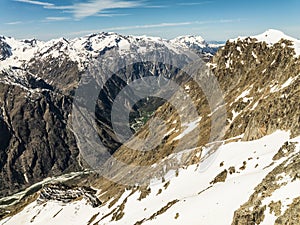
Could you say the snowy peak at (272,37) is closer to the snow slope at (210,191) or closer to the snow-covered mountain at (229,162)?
the snow-covered mountain at (229,162)

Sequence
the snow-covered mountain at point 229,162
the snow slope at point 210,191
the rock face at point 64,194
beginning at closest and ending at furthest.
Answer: the snow-covered mountain at point 229,162 < the snow slope at point 210,191 < the rock face at point 64,194

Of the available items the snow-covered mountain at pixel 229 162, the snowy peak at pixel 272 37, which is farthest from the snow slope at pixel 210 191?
the snowy peak at pixel 272 37

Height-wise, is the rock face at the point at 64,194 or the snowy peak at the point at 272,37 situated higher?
the snowy peak at the point at 272,37

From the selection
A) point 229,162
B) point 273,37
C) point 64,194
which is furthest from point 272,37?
point 64,194

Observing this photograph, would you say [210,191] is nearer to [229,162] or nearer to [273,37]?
[229,162]

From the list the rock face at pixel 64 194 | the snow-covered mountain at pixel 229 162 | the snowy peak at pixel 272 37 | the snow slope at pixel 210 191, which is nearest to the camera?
the snow-covered mountain at pixel 229 162

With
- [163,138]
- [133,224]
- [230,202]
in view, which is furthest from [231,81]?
[230,202]

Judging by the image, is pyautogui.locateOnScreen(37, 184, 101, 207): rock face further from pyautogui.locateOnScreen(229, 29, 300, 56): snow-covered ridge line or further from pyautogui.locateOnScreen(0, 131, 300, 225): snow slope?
pyautogui.locateOnScreen(229, 29, 300, 56): snow-covered ridge line

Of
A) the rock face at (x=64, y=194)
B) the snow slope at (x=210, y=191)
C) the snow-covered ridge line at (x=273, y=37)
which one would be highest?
the snow-covered ridge line at (x=273, y=37)

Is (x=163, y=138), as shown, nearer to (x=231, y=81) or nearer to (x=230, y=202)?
(x=231, y=81)

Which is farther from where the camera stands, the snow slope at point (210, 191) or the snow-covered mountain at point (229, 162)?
the snow slope at point (210, 191)

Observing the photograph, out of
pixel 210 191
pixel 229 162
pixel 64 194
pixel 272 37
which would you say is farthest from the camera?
pixel 272 37
